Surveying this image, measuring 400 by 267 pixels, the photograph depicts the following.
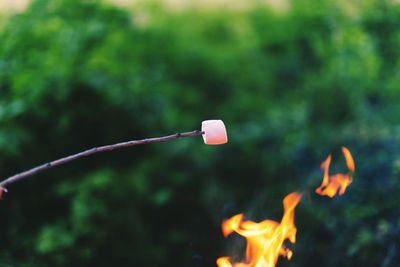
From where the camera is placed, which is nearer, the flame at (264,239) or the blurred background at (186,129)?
the flame at (264,239)

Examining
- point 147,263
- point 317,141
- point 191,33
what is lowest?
point 147,263

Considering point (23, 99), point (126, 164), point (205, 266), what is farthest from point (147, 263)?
point (23, 99)

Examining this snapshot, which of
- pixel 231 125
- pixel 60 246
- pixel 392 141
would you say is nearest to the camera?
pixel 60 246

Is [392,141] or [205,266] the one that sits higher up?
[392,141]

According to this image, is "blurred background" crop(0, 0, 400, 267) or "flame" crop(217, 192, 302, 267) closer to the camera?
"flame" crop(217, 192, 302, 267)

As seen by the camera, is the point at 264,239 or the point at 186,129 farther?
the point at 186,129

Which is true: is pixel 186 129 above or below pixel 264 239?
below

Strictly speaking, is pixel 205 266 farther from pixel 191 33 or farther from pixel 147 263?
pixel 191 33

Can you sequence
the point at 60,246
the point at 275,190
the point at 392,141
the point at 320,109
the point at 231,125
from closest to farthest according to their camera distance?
the point at 60,246, the point at 392,141, the point at 275,190, the point at 320,109, the point at 231,125
